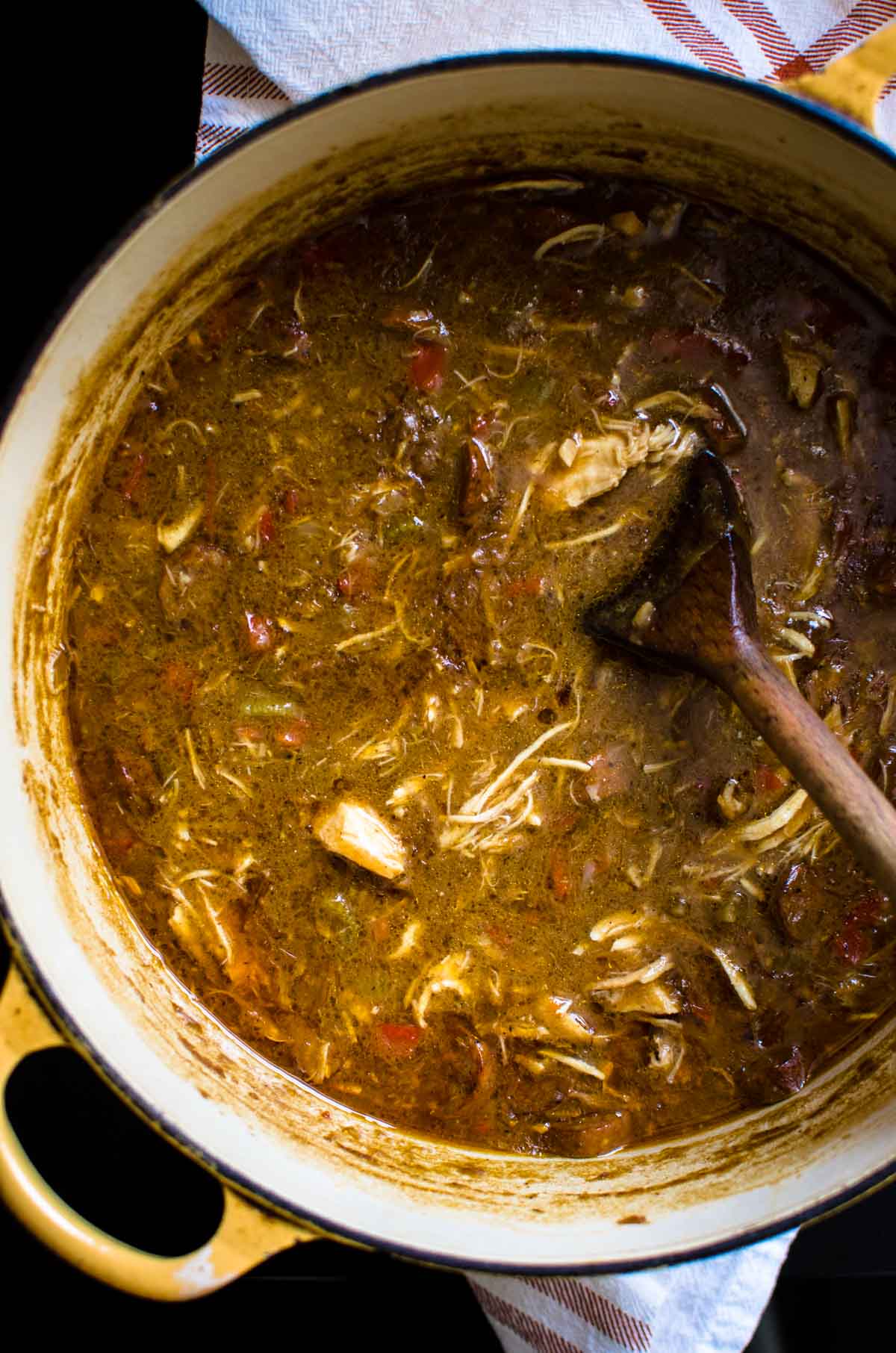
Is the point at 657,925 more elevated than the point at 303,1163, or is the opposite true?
the point at 657,925

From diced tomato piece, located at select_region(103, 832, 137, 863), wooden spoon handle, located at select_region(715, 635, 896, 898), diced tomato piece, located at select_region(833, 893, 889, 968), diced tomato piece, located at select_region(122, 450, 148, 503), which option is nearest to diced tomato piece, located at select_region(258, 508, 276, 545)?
diced tomato piece, located at select_region(122, 450, 148, 503)

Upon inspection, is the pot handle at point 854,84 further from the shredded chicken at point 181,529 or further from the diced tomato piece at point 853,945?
the diced tomato piece at point 853,945

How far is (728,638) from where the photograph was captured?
2377 mm

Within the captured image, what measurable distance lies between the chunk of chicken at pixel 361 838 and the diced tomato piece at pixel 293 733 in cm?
18

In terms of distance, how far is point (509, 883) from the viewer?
2619 millimetres

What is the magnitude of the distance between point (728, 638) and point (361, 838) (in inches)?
38.4

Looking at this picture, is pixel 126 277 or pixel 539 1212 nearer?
pixel 126 277

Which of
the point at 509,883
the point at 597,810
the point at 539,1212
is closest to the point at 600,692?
the point at 597,810

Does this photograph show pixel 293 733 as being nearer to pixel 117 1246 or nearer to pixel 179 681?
pixel 179 681

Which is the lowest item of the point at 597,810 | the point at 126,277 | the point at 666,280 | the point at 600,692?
the point at 597,810

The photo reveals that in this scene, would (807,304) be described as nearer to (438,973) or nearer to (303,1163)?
(438,973)

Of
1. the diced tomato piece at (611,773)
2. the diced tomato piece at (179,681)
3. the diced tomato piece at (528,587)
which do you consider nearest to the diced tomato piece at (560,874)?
the diced tomato piece at (611,773)

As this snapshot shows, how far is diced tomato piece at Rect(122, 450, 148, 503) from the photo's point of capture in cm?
257

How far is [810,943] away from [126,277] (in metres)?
2.25
